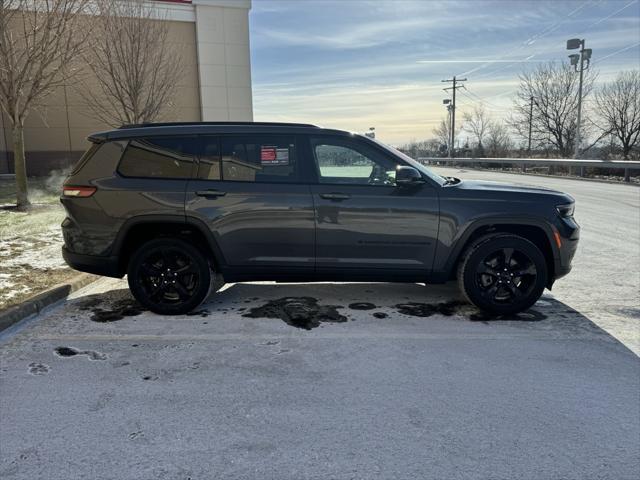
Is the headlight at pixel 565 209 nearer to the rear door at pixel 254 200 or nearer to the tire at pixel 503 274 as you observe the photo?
the tire at pixel 503 274

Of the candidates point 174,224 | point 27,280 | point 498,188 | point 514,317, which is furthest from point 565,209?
point 27,280

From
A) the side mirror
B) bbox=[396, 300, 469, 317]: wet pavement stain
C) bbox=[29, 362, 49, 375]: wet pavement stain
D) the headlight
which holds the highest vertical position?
the side mirror

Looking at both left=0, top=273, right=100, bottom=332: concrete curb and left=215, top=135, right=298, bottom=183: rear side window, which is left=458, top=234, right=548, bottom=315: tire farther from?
left=0, top=273, right=100, bottom=332: concrete curb

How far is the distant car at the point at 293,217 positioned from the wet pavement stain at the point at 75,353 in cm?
93

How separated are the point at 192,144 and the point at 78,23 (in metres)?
8.88

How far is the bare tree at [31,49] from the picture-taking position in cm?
1018

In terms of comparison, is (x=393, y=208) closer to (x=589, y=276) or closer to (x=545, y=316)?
(x=545, y=316)

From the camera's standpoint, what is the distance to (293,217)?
A: 4.72 meters

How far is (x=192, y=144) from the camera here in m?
4.80

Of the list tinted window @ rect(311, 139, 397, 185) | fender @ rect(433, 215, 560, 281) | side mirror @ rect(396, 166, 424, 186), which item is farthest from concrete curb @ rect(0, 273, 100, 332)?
fender @ rect(433, 215, 560, 281)

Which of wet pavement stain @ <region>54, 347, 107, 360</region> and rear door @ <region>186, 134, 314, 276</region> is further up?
rear door @ <region>186, 134, 314, 276</region>

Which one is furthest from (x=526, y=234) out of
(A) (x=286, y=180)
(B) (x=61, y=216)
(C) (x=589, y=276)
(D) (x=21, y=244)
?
(B) (x=61, y=216)

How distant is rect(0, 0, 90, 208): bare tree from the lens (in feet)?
33.4

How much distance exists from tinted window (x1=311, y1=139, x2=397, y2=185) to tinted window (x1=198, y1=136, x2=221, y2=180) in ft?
3.08
